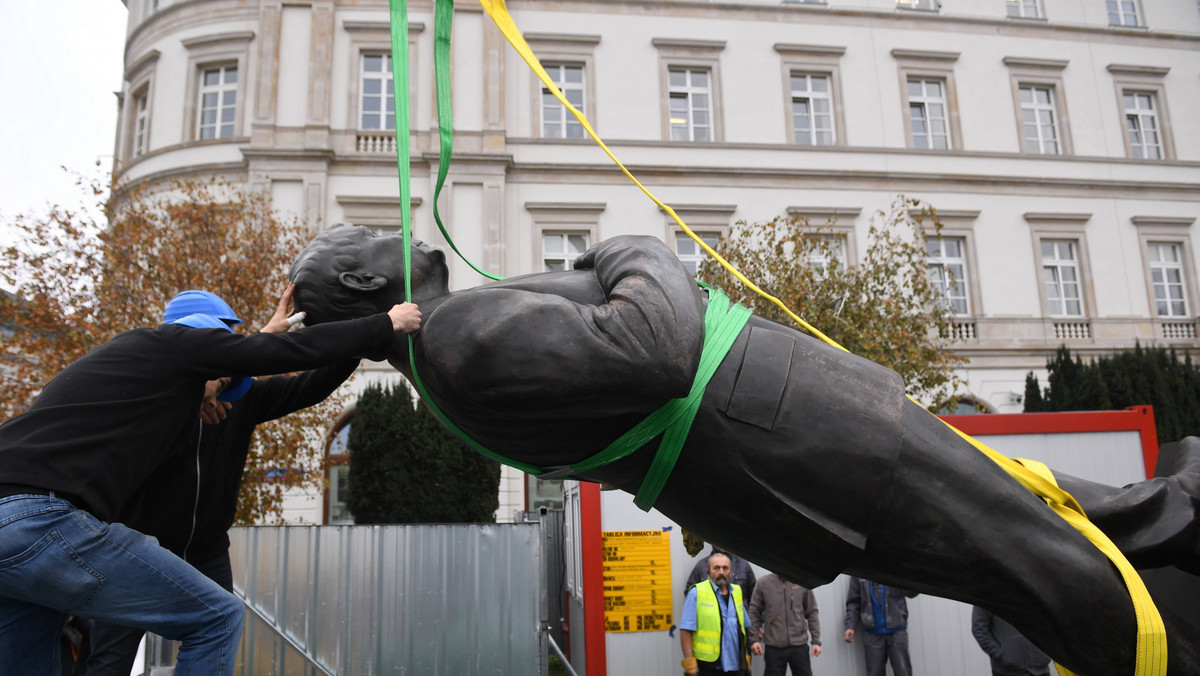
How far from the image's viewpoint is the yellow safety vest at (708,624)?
23.1ft

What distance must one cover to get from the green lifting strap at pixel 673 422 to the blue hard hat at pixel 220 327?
124 centimetres

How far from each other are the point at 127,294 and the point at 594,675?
315 inches

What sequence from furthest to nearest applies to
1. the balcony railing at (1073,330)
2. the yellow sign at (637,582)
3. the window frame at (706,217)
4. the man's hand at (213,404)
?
the balcony railing at (1073,330)
the window frame at (706,217)
the yellow sign at (637,582)
the man's hand at (213,404)

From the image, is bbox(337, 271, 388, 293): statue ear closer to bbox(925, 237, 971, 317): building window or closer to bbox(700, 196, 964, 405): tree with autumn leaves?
bbox(700, 196, 964, 405): tree with autumn leaves

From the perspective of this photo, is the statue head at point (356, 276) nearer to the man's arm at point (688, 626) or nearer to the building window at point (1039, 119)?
the man's arm at point (688, 626)

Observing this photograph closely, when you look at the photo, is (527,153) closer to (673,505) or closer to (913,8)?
(913,8)

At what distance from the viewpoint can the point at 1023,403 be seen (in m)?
19.3

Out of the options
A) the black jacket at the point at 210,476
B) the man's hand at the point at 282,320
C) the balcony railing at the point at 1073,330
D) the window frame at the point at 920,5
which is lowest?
the black jacket at the point at 210,476

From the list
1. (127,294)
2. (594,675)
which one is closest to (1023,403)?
(594,675)

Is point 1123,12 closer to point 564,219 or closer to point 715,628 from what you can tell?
point 564,219

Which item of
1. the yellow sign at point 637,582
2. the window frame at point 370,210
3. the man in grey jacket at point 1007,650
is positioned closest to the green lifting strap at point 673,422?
the man in grey jacket at point 1007,650

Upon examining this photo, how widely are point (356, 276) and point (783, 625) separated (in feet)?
20.2

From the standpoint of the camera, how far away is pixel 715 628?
7.05m

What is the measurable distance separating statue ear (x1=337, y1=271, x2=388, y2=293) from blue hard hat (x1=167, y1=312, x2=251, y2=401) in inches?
16.0
